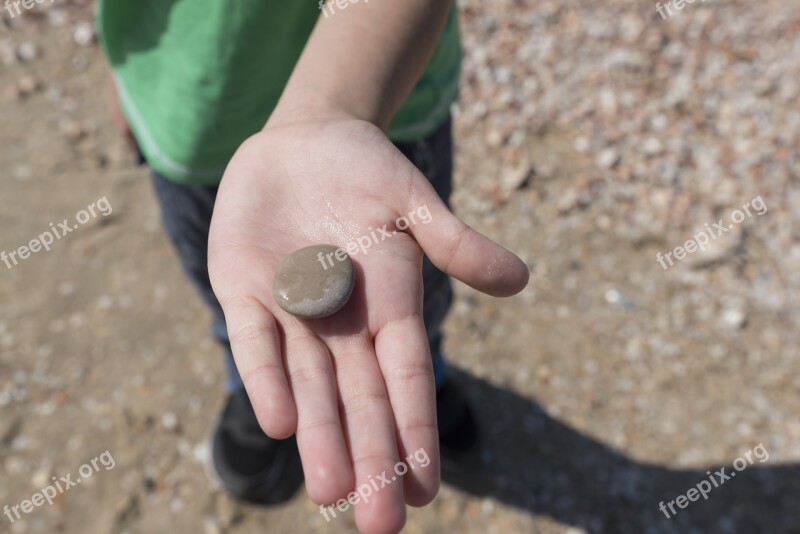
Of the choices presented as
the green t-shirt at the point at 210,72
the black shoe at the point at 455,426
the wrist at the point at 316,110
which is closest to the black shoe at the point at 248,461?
the black shoe at the point at 455,426

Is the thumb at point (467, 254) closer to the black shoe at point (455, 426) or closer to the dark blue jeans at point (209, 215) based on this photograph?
the dark blue jeans at point (209, 215)

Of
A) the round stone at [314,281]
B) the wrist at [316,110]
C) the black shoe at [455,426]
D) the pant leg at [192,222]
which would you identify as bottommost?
the black shoe at [455,426]

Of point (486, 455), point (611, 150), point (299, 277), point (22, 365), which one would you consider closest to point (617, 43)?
point (611, 150)

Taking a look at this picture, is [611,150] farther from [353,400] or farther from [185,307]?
[353,400]

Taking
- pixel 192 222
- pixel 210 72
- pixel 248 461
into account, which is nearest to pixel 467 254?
pixel 210 72

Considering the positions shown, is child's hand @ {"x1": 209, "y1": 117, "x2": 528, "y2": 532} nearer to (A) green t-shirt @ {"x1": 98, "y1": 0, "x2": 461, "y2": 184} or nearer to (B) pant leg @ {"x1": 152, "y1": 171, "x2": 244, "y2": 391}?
(A) green t-shirt @ {"x1": 98, "y1": 0, "x2": 461, "y2": 184}

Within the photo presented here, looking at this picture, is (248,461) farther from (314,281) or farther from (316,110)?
(316,110)

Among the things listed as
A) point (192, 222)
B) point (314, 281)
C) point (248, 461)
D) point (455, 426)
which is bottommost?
point (455, 426)

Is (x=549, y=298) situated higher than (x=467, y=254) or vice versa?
(x=467, y=254)
